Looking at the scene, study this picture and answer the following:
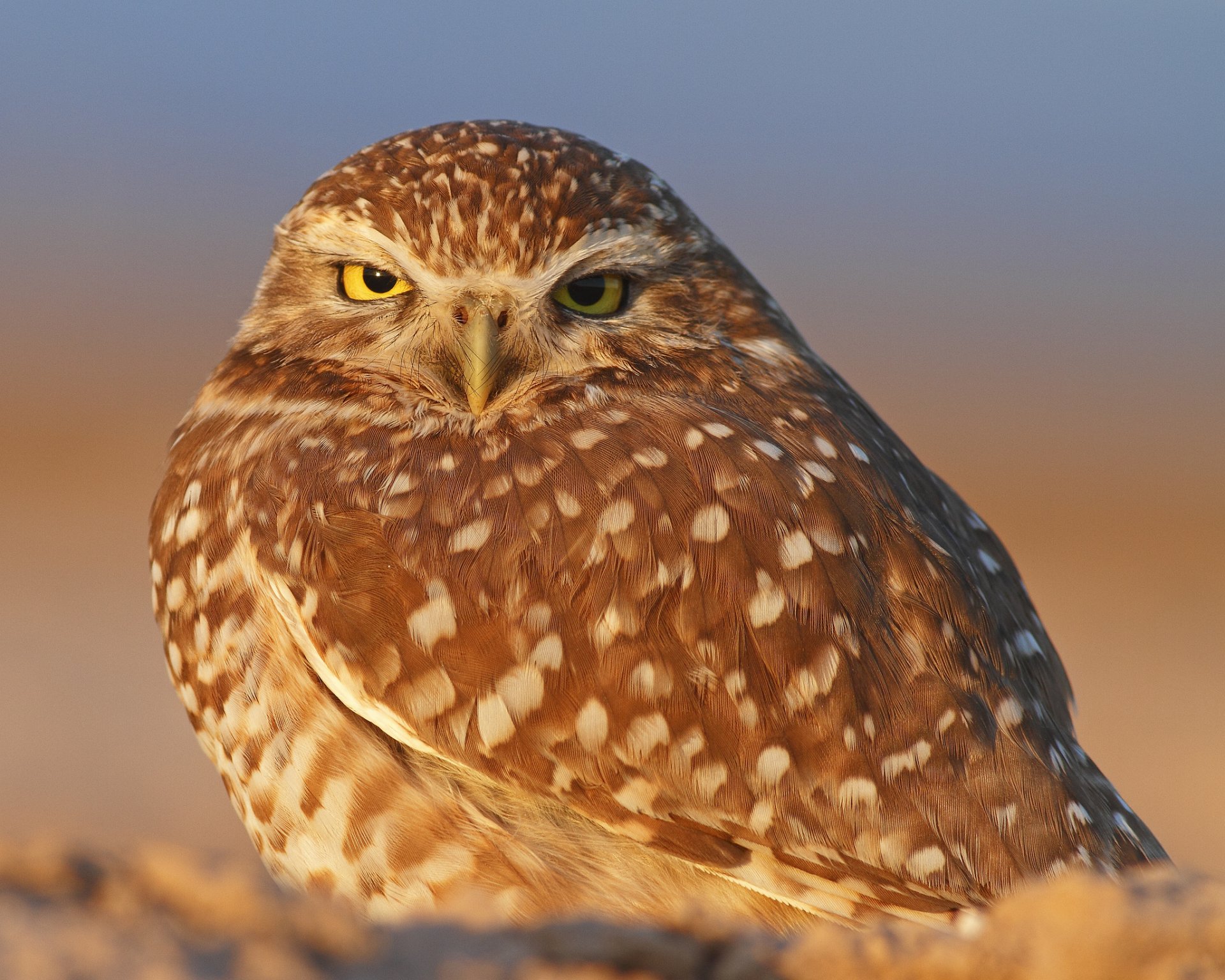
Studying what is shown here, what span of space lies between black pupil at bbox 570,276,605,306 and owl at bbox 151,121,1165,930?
0.22m

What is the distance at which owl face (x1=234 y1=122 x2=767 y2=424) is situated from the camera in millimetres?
3029

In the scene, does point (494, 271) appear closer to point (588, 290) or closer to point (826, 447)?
point (588, 290)

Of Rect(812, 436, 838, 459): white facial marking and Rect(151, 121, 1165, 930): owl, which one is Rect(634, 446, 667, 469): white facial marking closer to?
Rect(151, 121, 1165, 930): owl

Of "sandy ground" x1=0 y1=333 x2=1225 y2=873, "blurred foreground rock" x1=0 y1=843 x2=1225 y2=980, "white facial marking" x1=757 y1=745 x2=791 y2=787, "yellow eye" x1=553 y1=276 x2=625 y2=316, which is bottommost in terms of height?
"sandy ground" x1=0 y1=333 x2=1225 y2=873

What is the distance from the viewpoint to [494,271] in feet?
10.00

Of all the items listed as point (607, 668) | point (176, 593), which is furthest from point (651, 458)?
point (176, 593)

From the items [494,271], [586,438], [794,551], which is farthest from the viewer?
[494,271]

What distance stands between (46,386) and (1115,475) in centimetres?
1845

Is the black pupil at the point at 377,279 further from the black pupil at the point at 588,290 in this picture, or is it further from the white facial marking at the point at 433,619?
the white facial marking at the point at 433,619

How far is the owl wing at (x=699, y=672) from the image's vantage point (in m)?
2.53

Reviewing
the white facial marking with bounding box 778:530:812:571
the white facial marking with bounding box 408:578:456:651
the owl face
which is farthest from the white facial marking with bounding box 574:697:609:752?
the owl face

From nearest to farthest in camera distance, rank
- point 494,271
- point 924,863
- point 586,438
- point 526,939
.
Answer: point 526,939 < point 924,863 < point 586,438 < point 494,271

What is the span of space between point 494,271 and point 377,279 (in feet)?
0.99

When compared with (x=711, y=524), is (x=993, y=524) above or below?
below
